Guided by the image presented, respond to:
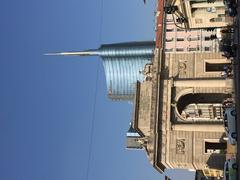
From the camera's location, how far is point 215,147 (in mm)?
58312

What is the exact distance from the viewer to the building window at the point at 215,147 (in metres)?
57.3

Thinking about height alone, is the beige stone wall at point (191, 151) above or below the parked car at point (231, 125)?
below

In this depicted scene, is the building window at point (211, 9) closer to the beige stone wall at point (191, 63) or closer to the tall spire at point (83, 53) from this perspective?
the beige stone wall at point (191, 63)

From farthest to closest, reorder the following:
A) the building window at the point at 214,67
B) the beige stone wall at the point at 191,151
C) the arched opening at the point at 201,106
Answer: the building window at the point at 214,67
the arched opening at the point at 201,106
the beige stone wall at the point at 191,151

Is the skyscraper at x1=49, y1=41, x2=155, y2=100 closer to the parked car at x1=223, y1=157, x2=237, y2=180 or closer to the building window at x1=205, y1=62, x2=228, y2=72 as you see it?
the building window at x1=205, y1=62, x2=228, y2=72

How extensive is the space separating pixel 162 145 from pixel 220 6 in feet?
64.4

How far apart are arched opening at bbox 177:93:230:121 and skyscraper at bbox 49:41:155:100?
226 ft

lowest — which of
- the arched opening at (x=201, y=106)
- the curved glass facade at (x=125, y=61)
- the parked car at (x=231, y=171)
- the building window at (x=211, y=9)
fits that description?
the parked car at (x=231, y=171)

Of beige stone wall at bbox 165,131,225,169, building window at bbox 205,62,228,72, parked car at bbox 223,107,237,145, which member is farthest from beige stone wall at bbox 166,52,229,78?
parked car at bbox 223,107,237,145

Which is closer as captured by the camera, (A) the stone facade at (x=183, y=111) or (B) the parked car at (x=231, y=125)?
(B) the parked car at (x=231, y=125)

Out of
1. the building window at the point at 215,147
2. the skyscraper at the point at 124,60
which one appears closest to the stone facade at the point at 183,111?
the building window at the point at 215,147

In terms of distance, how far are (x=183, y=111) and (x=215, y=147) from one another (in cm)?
606

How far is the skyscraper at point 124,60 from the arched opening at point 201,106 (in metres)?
68.8

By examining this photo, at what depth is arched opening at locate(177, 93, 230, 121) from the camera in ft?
197
